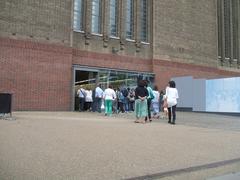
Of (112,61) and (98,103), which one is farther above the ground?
(112,61)

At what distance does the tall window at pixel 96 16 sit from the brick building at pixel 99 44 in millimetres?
67

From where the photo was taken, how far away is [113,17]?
28547 millimetres

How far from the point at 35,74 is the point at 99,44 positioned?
557 cm

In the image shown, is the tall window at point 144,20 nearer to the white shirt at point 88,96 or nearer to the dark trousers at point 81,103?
the white shirt at point 88,96

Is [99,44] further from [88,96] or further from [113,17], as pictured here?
[88,96]

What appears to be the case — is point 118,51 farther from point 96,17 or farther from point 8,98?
point 8,98

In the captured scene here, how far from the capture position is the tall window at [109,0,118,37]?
93.0ft

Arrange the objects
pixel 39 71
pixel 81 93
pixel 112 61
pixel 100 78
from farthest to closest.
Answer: pixel 112 61, pixel 100 78, pixel 81 93, pixel 39 71

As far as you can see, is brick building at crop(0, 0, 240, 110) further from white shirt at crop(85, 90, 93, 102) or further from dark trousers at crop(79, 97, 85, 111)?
white shirt at crop(85, 90, 93, 102)

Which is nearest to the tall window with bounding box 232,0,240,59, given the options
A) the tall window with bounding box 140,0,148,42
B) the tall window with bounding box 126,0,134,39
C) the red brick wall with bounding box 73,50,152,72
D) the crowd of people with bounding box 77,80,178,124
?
the tall window with bounding box 140,0,148,42

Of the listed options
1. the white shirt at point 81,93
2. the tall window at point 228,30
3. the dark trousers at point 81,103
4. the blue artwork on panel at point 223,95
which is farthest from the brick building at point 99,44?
the blue artwork on panel at point 223,95

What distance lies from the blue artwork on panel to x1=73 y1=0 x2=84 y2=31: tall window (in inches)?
369

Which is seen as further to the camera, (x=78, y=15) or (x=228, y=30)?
(x=228, y=30)

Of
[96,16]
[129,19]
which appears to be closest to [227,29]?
[129,19]
